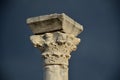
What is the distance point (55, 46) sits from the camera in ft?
33.4

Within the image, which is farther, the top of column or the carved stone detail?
the carved stone detail

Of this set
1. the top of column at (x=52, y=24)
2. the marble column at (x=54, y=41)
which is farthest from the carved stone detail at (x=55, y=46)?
the top of column at (x=52, y=24)

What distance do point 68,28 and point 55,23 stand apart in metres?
0.49

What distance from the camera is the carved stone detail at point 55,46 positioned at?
400 inches

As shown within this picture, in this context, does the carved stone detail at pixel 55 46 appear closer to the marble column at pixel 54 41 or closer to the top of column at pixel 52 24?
the marble column at pixel 54 41

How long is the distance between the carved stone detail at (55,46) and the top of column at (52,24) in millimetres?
153

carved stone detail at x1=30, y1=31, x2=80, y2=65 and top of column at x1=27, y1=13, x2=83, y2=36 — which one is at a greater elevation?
top of column at x1=27, y1=13, x2=83, y2=36

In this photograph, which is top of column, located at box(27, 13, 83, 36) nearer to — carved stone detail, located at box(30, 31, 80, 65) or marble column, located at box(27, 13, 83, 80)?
marble column, located at box(27, 13, 83, 80)

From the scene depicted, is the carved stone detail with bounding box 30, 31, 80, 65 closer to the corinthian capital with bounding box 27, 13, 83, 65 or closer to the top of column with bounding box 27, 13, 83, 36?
the corinthian capital with bounding box 27, 13, 83, 65

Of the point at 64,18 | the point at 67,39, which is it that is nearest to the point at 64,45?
the point at 67,39

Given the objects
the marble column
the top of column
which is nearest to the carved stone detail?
the marble column

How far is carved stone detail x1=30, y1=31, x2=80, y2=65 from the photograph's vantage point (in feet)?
33.4

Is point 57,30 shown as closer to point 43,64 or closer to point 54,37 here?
point 54,37

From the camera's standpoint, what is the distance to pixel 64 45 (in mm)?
10258
